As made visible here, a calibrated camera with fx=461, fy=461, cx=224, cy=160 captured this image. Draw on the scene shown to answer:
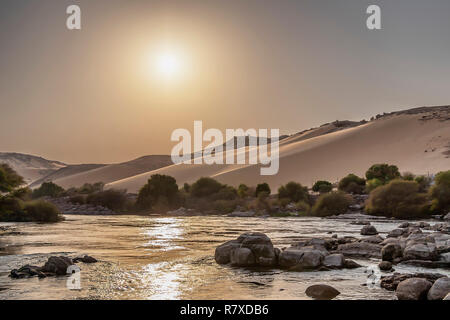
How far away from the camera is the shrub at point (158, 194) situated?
63938mm

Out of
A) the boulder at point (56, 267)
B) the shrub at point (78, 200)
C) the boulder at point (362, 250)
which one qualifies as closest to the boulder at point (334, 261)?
the boulder at point (362, 250)

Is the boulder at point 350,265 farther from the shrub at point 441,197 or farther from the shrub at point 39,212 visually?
the shrub at point 39,212

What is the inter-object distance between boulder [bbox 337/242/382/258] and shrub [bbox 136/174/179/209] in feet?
151

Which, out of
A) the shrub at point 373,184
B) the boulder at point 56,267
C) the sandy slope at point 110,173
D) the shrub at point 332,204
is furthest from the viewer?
the sandy slope at point 110,173

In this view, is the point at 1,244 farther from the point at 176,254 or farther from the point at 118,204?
the point at 118,204

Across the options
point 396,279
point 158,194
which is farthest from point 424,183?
point 396,279

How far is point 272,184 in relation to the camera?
100m

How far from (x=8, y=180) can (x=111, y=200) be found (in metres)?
32.7

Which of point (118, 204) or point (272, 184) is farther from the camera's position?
point (272, 184)

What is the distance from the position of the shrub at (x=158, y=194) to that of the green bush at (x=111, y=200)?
257 centimetres

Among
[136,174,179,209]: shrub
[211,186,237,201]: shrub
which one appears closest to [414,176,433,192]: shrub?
[211,186,237,201]: shrub

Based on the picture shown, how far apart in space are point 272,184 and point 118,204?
42904 mm

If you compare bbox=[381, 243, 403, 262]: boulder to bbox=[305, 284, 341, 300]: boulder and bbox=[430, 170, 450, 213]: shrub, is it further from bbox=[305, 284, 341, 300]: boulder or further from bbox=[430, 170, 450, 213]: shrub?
bbox=[430, 170, 450, 213]: shrub
